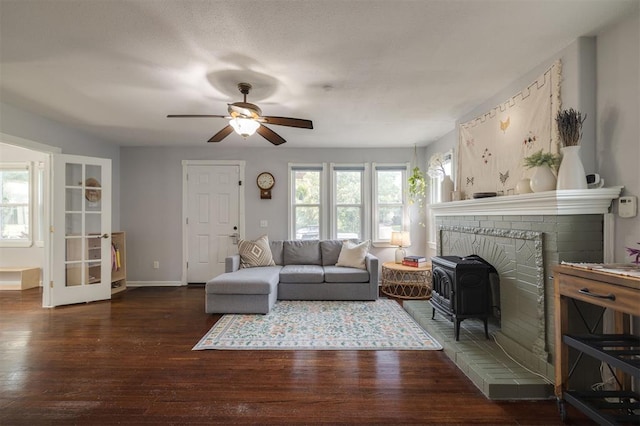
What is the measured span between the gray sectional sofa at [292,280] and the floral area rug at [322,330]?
0.20 m

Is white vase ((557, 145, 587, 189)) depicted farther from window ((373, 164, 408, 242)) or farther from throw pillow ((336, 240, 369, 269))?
window ((373, 164, 408, 242))

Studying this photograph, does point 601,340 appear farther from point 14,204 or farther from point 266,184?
point 14,204

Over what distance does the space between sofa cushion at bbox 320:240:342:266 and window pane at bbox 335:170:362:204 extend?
0.80m

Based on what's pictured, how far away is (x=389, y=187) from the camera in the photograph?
5.10 metres

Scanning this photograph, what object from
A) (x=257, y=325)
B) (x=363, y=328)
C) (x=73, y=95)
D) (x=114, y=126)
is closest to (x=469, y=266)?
(x=363, y=328)

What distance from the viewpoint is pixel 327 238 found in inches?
198

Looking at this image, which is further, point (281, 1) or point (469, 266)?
point (469, 266)

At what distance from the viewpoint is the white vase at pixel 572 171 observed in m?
1.83

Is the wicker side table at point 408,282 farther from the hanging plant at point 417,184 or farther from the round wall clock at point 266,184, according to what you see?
the round wall clock at point 266,184

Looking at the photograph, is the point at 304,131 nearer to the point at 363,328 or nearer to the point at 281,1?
the point at 281,1

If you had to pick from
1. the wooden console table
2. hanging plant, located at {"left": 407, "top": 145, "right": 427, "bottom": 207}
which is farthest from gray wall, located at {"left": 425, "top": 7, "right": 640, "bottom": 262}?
hanging plant, located at {"left": 407, "top": 145, "right": 427, "bottom": 207}

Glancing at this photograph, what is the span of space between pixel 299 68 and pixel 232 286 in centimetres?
255

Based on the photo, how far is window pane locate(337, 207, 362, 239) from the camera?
508 cm

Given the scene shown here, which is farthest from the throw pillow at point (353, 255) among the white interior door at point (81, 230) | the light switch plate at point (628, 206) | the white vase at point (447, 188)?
the white interior door at point (81, 230)
